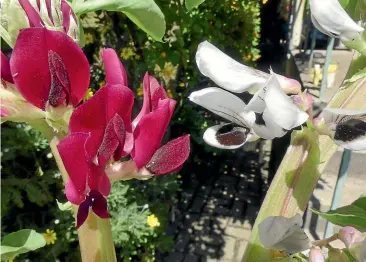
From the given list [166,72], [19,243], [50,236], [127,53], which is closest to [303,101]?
[19,243]

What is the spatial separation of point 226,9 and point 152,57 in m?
1.21

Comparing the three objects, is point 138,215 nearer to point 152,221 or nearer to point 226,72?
point 152,221

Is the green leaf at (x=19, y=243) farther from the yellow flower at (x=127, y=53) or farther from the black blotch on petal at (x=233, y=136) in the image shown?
the yellow flower at (x=127, y=53)

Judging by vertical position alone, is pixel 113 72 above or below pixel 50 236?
above

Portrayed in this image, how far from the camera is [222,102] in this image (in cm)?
41

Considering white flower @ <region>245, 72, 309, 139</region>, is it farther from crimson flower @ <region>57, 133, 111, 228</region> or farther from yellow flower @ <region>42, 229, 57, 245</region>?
yellow flower @ <region>42, 229, 57, 245</region>

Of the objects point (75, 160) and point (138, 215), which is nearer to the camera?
point (75, 160)

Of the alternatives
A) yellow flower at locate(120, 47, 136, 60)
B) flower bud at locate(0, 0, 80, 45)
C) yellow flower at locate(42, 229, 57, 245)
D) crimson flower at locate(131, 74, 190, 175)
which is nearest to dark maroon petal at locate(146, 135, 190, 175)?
crimson flower at locate(131, 74, 190, 175)

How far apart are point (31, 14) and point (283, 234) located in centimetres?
24

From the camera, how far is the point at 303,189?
40 cm

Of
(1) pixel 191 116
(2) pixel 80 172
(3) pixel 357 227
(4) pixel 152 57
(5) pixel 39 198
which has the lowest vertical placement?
(1) pixel 191 116

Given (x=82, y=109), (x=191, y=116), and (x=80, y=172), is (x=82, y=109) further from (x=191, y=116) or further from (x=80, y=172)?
(x=191, y=116)

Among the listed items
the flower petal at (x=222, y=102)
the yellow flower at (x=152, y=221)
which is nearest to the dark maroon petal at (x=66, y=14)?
the flower petal at (x=222, y=102)

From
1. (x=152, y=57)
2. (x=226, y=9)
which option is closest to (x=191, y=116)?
(x=226, y=9)
